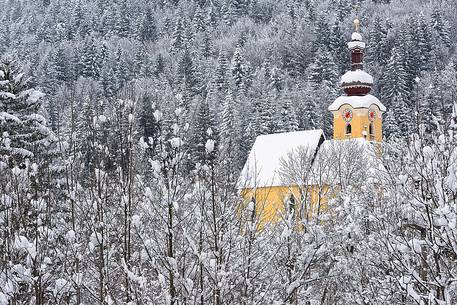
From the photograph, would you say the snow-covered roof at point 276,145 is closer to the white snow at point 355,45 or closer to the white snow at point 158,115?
the white snow at point 355,45

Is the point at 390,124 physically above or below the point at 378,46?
below

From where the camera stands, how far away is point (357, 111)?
46531mm

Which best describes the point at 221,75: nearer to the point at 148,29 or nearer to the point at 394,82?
the point at 394,82

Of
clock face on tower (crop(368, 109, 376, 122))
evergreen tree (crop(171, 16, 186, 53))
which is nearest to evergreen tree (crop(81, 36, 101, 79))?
evergreen tree (crop(171, 16, 186, 53))

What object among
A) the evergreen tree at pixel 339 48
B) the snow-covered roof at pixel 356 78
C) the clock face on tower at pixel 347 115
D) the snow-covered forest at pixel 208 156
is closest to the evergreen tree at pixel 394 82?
the snow-covered forest at pixel 208 156

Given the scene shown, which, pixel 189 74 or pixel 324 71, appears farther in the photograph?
pixel 189 74

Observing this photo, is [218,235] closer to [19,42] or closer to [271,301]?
[271,301]

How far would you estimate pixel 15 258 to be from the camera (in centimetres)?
905

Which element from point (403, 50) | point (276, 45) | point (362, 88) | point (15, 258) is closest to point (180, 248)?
point (15, 258)

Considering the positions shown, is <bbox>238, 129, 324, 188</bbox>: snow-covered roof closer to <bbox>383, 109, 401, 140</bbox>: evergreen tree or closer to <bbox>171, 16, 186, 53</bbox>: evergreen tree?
<bbox>383, 109, 401, 140</bbox>: evergreen tree

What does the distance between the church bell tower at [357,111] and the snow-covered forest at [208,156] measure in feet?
18.6

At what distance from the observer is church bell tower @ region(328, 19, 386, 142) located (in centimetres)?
4631

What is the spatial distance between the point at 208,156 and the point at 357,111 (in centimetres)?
3909

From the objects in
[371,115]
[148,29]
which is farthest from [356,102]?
[148,29]
